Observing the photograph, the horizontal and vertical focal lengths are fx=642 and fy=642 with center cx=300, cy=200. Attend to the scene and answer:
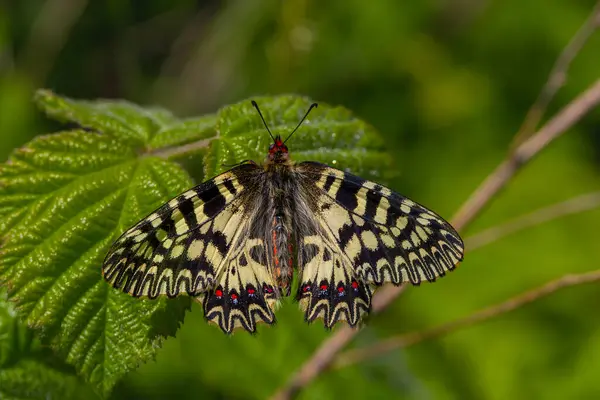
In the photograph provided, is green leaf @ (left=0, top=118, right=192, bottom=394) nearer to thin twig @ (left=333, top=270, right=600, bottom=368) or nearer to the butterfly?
the butterfly

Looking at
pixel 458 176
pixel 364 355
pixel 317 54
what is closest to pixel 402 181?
pixel 458 176

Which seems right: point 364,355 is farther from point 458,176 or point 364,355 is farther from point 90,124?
point 458,176

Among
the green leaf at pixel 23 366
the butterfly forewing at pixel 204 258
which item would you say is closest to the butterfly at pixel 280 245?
the butterfly forewing at pixel 204 258

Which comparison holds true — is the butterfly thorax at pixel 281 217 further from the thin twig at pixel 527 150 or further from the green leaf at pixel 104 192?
the thin twig at pixel 527 150

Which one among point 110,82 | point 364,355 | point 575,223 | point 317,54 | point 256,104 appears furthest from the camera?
point 110,82

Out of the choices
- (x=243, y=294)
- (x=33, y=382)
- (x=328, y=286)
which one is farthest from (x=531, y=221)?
(x=33, y=382)
